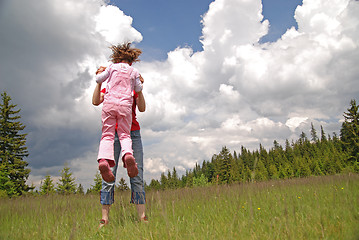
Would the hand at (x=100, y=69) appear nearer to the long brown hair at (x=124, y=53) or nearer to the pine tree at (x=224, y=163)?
the long brown hair at (x=124, y=53)

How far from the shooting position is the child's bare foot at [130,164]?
2.75 m

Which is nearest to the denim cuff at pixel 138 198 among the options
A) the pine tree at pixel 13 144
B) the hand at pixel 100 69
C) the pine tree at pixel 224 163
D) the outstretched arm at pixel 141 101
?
the outstretched arm at pixel 141 101

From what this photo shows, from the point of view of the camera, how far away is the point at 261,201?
4094 millimetres

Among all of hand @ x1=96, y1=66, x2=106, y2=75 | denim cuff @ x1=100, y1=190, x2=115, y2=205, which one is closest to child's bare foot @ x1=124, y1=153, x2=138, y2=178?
denim cuff @ x1=100, y1=190, x2=115, y2=205

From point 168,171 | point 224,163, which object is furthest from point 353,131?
point 168,171

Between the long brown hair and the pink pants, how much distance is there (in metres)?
0.85

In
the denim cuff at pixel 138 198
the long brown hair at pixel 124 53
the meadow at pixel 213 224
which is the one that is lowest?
the meadow at pixel 213 224

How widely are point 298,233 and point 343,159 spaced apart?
53.0m

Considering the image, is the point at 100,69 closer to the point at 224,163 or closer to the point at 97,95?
the point at 97,95

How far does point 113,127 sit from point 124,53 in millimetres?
1168

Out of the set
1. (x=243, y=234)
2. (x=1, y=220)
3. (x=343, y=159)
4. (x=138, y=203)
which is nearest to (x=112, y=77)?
(x=138, y=203)

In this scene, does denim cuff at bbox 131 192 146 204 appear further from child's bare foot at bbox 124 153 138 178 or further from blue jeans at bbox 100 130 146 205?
child's bare foot at bbox 124 153 138 178

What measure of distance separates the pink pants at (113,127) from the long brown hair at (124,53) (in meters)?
0.85

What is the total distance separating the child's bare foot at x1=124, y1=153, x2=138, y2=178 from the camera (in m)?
2.75
